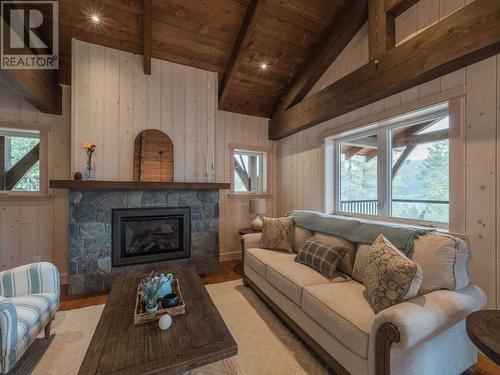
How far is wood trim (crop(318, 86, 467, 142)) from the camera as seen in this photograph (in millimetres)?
1996

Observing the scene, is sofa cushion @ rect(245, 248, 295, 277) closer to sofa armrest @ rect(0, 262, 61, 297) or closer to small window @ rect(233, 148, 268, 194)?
small window @ rect(233, 148, 268, 194)

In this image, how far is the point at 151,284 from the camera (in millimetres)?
1584

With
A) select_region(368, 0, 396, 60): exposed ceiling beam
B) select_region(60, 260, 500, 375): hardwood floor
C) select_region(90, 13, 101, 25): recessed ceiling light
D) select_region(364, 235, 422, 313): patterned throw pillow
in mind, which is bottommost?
select_region(60, 260, 500, 375): hardwood floor

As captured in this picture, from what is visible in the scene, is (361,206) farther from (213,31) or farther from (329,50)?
(213,31)

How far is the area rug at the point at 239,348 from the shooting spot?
1652mm

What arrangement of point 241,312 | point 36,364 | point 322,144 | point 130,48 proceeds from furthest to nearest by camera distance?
point 322,144 → point 130,48 → point 241,312 → point 36,364

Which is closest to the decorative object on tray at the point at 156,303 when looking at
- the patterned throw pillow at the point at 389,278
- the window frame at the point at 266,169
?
the patterned throw pillow at the point at 389,278

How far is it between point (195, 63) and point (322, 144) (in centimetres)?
233

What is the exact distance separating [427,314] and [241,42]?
3445 mm

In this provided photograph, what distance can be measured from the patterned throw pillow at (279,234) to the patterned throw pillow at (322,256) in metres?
0.42

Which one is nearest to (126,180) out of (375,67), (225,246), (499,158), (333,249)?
(225,246)

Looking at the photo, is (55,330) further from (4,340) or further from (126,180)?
(126,180)

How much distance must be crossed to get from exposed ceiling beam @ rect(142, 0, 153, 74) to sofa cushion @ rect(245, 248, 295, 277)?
9.53 feet

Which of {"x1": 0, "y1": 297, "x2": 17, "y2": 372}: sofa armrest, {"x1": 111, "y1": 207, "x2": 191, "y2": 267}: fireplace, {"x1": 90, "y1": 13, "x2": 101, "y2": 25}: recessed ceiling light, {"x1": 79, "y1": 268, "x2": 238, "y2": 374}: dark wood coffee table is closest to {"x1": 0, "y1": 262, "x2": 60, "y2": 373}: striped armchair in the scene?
{"x1": 0, "y1": 297, "x2": 17, "y2": 372}: sofa armrest
